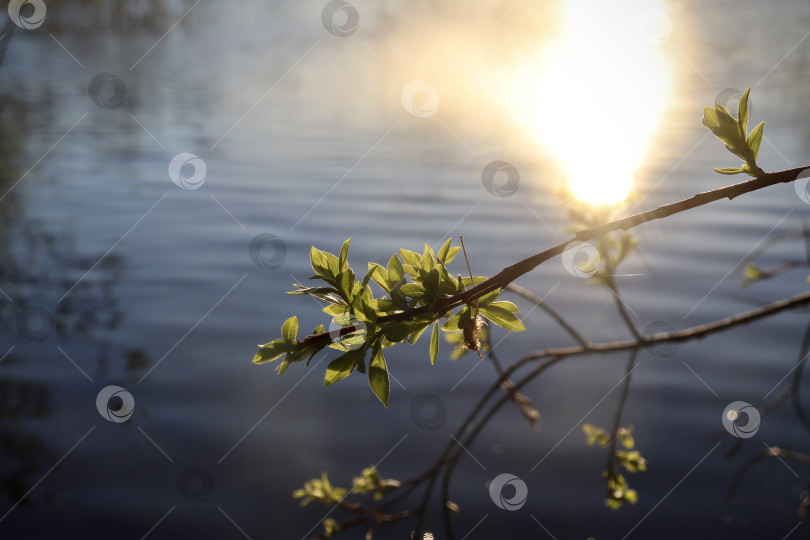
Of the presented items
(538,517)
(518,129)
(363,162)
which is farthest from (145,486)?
(518,129)

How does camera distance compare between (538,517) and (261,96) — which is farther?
(261,96)

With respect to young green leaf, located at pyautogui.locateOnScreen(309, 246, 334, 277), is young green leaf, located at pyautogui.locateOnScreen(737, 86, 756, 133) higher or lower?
higher

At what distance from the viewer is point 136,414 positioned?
11.2 feet

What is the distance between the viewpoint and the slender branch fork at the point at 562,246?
808mm

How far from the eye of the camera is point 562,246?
80 centimetres

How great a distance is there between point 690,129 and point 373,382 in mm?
8975

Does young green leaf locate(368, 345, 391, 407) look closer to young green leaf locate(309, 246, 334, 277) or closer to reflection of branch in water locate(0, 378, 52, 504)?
young green leaf locate(309, 246, 334, 277)

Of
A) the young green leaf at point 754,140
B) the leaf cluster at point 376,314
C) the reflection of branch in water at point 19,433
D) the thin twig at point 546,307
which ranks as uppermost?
the reflection of branch in water at point 19,433

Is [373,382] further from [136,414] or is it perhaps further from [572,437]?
[136,414]

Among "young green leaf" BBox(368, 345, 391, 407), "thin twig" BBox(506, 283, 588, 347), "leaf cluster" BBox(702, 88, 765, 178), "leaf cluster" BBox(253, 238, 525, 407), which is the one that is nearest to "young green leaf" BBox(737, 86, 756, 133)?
"leaf cluster" BBox(702, 88, 765, 178)

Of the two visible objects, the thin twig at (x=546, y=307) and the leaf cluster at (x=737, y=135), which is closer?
the leaf cluster at (x=737, y=135)

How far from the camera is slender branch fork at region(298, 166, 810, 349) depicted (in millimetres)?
808

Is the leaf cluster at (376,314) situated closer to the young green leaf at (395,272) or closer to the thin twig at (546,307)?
the young green leaf at (395,272)

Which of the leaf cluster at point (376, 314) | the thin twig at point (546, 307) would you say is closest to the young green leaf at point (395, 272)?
the leaf cluster at point (376, 314)
